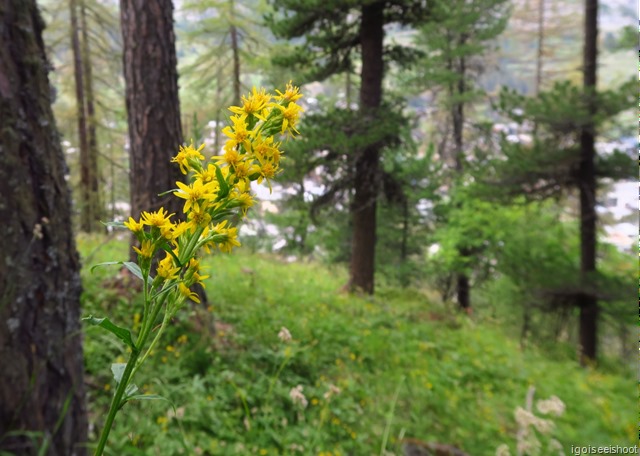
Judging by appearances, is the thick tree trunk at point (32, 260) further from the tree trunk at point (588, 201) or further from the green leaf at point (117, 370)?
the tree trunk at point (588, 201)

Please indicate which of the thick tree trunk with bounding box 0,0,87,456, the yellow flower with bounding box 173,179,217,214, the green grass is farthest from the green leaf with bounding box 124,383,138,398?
the thick tree trunk with bounding box 0,0,87,456

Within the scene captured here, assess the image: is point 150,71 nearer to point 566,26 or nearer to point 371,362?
point 371,362

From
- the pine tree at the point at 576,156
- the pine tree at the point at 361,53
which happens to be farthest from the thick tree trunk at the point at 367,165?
the pine tree at the point at 576,156

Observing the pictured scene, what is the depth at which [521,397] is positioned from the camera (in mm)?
4926

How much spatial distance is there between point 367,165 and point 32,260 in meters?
6.69

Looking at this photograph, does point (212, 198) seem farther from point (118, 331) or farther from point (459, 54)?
point (459, 54)

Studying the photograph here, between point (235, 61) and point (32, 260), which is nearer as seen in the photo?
point (32, 260)

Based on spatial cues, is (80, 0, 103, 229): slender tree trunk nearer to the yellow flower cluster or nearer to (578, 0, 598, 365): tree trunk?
(578, 0, 598, 365): tree trunk

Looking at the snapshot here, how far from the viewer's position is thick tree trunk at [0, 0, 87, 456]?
5.65 ft

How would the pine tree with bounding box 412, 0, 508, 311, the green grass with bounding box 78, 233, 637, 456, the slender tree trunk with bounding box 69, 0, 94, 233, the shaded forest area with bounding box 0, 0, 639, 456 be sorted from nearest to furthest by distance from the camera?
the shaded forest area with bounding box 0, 0, 639, 456 < the green grass with bounding box 78, 233, 637, 456 < the slender tree trunk with bounding box 69, 0, 94, 233 < the pine tree with bounding box 412, 0, 508, 311

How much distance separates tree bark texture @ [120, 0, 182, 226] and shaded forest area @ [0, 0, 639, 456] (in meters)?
0.02

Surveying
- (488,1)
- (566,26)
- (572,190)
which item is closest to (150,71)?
(572,190)

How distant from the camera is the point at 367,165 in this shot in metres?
7.98

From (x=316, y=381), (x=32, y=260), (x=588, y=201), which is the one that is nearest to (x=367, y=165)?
(x=588, y=201)
